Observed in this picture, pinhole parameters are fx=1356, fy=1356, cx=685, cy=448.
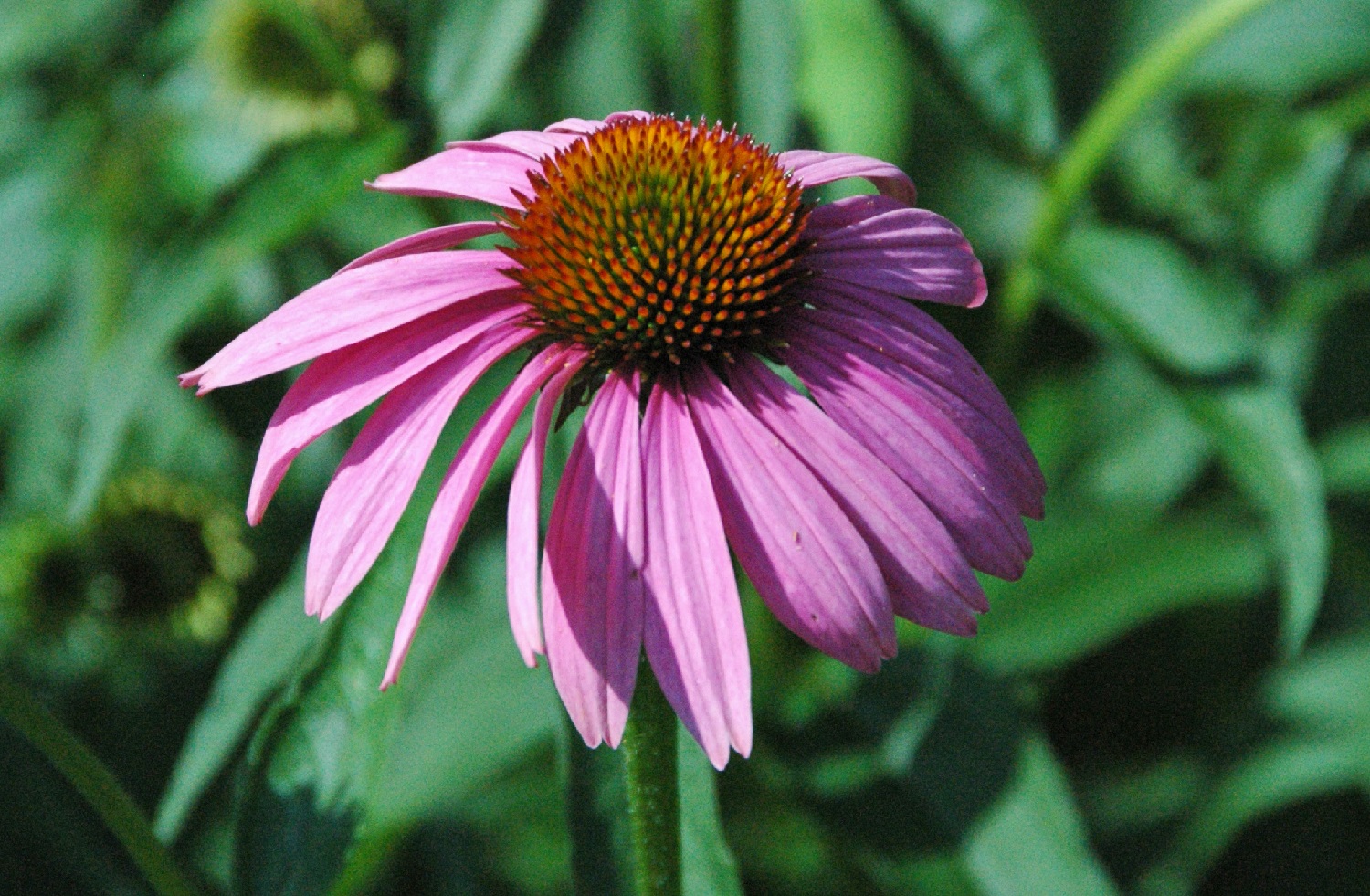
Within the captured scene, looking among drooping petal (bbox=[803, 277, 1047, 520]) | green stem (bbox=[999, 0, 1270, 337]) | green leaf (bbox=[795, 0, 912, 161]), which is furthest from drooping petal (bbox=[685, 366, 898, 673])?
green leaf (bbox=[795, 0, 912, 161])

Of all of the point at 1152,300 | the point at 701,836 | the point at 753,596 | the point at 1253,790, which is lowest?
the point at 1253,790

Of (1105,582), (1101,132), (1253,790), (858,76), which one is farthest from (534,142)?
(858,76)

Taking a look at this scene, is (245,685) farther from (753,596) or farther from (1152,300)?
(1152,300)

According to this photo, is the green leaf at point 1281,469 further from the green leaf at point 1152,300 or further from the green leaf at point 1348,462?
the green leaf at point 1348,462

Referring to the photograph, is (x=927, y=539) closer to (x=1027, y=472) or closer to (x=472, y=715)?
(x=1027, y=472)

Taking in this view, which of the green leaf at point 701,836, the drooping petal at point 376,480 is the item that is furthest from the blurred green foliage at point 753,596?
the drooping petal at point 376,480

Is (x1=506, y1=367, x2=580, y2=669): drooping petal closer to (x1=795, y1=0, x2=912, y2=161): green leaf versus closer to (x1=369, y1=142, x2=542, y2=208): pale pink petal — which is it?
(x1=369, y1=142, x2=542, y2=208): pale pink petal
